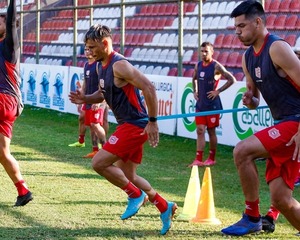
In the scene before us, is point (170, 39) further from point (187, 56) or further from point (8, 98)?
point (8, 98)

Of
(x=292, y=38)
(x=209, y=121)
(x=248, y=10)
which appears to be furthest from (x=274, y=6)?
(x=248, y=10)

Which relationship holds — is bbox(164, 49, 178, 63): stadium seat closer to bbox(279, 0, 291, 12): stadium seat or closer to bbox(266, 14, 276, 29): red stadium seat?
bbox(266, 14, 276, 29): red stadium seat

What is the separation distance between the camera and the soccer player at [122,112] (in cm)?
808

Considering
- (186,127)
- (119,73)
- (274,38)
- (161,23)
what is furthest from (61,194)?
(161,23)

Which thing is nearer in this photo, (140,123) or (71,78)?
(140,123)

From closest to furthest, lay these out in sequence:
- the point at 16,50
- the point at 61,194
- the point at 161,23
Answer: the point at 16,50, the point at 61,194, the point at 161,23

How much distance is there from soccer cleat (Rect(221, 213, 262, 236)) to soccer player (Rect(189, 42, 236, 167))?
595cm

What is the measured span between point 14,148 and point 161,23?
874 centimetres

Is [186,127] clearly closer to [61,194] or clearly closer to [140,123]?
[61,194]

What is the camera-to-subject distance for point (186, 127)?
→ 17.5m

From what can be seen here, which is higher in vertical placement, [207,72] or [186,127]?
[207,72]

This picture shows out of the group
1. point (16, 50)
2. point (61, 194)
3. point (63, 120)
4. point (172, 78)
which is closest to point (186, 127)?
point (172, 78)

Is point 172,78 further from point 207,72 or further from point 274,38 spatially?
point 274,38

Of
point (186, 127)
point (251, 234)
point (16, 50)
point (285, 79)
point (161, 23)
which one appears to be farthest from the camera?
point (161, 23)
